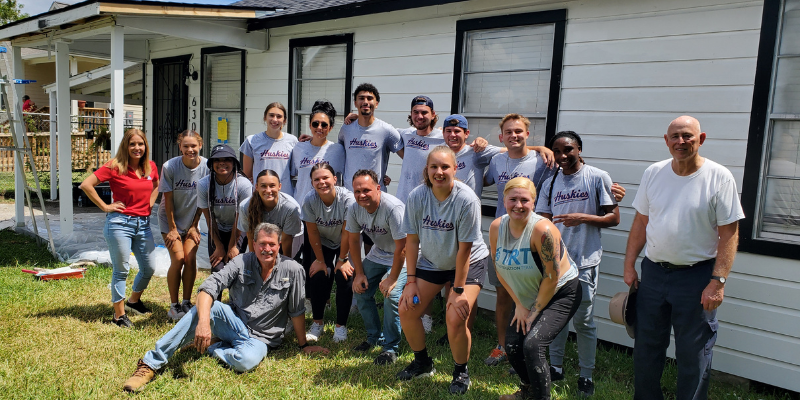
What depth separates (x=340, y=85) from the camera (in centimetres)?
677

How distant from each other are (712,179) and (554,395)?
1.68 m

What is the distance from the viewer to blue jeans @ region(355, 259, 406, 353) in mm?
4148

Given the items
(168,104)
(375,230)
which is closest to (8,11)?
(168,104)

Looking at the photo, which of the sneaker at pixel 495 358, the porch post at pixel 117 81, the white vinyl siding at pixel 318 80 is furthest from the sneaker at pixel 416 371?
the porch post at pixel 117 81

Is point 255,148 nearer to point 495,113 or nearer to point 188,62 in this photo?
point 495,113

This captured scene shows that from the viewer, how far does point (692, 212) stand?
3.03 meters

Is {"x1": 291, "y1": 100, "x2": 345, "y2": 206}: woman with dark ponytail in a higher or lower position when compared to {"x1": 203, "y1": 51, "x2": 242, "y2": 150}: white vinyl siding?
lower

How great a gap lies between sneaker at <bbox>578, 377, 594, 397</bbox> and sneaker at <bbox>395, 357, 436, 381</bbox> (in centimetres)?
100

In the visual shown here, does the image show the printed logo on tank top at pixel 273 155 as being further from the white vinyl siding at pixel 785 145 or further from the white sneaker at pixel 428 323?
the white vinyl siding at pixel 785 145

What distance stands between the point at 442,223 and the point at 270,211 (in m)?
1.56

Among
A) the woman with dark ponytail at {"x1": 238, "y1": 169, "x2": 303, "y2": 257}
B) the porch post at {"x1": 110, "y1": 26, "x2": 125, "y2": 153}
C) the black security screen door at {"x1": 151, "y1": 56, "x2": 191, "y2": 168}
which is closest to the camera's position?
the woman with dark ponytail at {"x1": 238, "y1": 169, "x2": 303, "y2": 257}

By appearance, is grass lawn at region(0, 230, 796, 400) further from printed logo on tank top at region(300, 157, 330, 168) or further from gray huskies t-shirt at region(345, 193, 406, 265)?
printed logo on tank top at region(300, 157, 330, 168)

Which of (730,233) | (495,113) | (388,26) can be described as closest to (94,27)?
(388,26)

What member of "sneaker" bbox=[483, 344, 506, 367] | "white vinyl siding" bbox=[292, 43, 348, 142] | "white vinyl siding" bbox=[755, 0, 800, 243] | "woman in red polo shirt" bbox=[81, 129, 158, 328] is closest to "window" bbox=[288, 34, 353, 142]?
"white vinyl siding" bbox=[292, 43, 348, 142]
